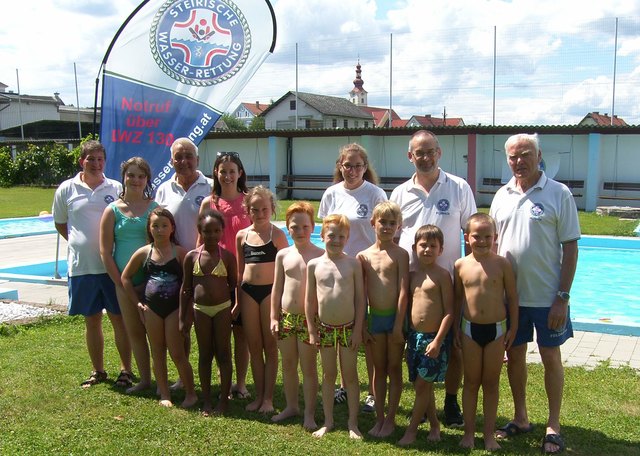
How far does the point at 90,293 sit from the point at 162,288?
81 cm

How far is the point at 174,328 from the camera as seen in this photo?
177 inches

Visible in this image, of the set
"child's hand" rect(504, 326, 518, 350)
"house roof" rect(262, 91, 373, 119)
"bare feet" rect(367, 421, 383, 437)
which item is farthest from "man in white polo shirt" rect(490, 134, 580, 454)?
"house roof" rect(262, 91, 373, 119)

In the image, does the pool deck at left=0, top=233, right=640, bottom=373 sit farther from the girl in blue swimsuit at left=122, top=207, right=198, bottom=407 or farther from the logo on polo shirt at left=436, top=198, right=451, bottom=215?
the girl in blue swimsuit at left=122, top=207, right=198, bottom=407

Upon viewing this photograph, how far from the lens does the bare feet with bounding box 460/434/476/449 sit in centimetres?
380

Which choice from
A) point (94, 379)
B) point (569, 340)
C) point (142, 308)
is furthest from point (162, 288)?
point (569, 340)

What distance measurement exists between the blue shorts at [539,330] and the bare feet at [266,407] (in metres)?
1.78

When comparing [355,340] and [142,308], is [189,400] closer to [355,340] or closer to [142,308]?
[142,308]

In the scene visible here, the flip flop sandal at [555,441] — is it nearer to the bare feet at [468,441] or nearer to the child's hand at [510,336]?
the bare feet at [468,441]

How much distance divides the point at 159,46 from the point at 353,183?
3.26 m

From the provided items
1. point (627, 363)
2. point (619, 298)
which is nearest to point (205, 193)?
point (627, 363)

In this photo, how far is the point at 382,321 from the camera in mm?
3961

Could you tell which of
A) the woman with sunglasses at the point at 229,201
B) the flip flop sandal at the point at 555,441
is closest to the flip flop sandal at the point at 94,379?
the woman with sunglasses at the point at 229,201

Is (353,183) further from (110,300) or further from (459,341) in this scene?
(110,300)

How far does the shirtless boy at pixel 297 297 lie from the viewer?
4.14 m
